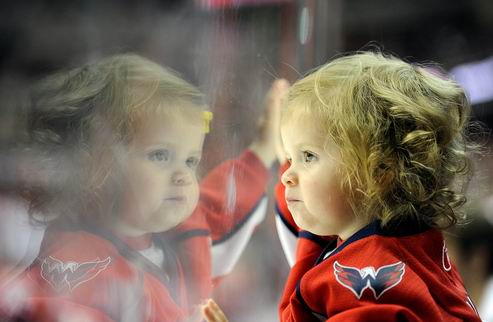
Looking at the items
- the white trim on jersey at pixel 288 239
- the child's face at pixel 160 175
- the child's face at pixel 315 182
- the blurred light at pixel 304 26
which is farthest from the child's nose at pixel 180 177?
the blurred light at pixel 304 26

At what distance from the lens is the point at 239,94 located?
67cm

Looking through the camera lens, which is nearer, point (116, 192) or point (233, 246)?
point (116, 192)

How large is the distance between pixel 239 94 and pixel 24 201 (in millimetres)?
272

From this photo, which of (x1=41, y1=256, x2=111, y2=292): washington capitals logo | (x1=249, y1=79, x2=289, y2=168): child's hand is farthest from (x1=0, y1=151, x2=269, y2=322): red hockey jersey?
(x1=249, y1=79, x2=289, y2=168): child's hand

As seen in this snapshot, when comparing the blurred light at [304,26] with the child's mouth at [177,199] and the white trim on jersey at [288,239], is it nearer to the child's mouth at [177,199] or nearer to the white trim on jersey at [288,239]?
the white trim on jersey at [288,239]

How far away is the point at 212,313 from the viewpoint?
0.59 m

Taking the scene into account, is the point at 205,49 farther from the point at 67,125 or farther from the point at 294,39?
the point at 294,39

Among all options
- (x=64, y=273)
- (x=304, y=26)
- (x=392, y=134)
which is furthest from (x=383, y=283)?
(x=304, y=26)

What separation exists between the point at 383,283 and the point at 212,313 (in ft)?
0.50

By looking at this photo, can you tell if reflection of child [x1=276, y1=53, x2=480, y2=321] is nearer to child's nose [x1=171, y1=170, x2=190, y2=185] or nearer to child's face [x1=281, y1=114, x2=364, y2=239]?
child's face [x1=281, y1=114, x2=364, y2=239]

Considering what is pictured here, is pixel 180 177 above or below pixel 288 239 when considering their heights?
above

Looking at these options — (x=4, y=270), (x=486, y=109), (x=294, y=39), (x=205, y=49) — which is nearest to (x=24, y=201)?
(x=4, y=270)

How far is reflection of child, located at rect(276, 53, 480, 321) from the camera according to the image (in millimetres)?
552

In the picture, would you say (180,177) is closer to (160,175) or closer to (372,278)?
(160,175)
